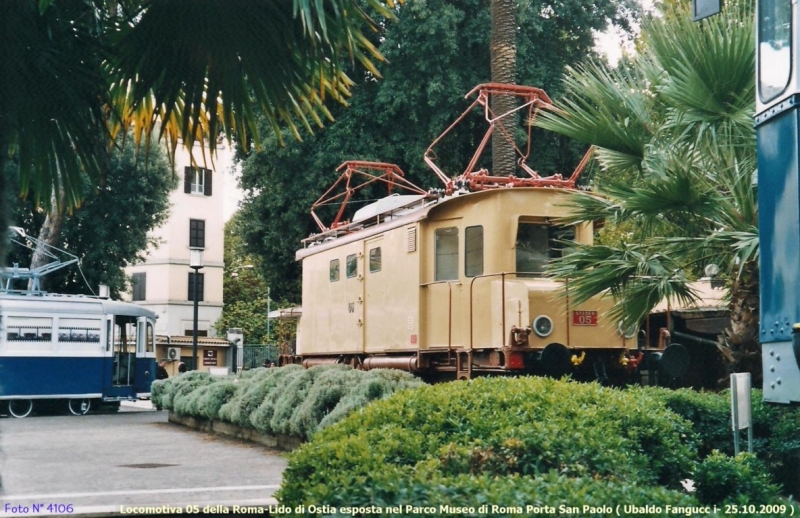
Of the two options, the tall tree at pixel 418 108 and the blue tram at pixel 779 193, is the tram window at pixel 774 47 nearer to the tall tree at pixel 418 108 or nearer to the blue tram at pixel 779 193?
the blue tram at pixel 779 193

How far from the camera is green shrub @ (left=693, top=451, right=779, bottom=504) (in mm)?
5438

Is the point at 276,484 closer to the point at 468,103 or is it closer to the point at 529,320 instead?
the point at 529,320

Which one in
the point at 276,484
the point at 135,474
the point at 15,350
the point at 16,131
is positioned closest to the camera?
the point at 16,131

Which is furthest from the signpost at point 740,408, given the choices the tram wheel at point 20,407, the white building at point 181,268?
the white building at point 181,268

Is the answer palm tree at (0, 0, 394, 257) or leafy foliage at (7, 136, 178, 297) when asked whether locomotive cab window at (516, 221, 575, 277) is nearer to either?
palm tree at (0, 0, 394, 257)

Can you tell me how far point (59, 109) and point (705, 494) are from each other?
4334mm

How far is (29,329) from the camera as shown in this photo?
76.9 ft

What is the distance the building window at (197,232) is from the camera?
5850 cm

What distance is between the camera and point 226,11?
593 cm

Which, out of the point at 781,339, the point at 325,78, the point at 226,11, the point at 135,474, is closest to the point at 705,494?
the point at 781,339

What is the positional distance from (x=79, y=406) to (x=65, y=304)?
2.71 meters

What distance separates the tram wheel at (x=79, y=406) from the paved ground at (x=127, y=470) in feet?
18.0

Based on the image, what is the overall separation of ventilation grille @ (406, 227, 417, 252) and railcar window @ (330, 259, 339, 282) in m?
3.43

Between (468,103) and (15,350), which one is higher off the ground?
(468,103)
